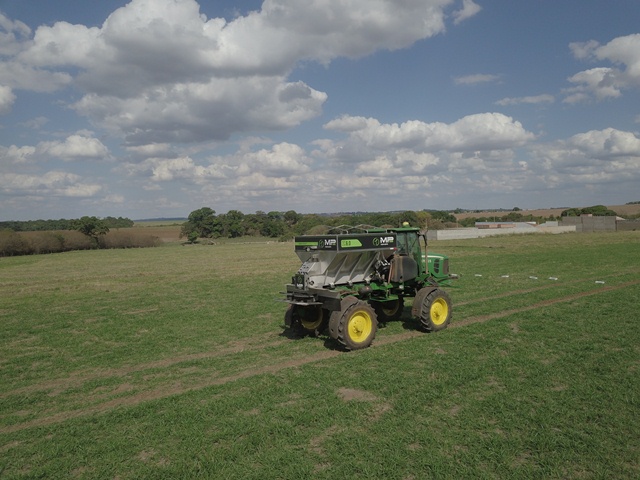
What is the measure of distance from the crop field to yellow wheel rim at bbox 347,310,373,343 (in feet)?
1.39

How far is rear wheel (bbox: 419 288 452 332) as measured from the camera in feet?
35.7

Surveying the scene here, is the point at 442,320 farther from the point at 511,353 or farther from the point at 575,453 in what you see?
the point at 575,453

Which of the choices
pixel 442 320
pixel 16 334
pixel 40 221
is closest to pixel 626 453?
pixel 442 320

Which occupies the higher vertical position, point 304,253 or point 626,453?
point 304,253

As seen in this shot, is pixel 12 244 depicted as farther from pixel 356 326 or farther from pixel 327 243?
pixel 356 326

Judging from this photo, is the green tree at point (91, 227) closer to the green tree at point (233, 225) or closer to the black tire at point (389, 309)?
the green tree at point (233, 225)

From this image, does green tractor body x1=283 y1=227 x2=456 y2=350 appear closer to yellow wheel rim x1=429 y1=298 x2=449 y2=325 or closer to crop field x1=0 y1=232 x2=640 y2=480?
yellow wheel rim x1=429 y1=298 x2=449 y2=325

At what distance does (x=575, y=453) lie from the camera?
16.9 feet

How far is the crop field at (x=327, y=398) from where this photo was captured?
5.16m

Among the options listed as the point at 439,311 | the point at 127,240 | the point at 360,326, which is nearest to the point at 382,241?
the point at 360,326

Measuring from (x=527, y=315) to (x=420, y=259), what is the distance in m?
3.49

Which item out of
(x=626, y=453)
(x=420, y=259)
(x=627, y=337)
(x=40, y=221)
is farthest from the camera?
(x=40, y=221)

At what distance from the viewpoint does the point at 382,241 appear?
10719mm

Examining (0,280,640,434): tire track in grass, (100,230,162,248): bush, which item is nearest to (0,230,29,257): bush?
(100,230,162,248): bush
